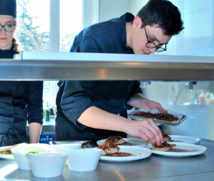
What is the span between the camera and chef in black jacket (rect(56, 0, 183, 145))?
52.5 inches

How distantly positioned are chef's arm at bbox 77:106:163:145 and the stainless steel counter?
9 centimetres

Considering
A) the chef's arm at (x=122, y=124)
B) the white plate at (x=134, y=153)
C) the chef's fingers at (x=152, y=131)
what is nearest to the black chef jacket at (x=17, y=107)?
the chef's arm at (x=122, y=124)

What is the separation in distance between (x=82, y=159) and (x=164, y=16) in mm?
756

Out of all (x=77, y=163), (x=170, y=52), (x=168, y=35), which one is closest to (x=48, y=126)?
(x=170, y=52)

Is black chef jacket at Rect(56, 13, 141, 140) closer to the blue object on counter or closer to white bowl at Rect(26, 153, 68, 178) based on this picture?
white bowl at Rect(26, 153, 68, 178)

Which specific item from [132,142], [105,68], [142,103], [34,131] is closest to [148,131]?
[132,142]

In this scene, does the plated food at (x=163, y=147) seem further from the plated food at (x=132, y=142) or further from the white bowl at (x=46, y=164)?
the white bowl at (x=46, y=164)

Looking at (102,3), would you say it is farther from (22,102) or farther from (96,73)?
(96,73)

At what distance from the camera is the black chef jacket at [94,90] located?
4.55ft

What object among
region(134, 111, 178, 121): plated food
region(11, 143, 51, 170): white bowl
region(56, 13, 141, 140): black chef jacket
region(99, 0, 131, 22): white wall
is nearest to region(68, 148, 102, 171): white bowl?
region(11, 143, 51, 170): white bowl

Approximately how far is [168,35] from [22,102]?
3.19 ft

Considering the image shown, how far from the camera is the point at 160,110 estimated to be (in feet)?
6.15

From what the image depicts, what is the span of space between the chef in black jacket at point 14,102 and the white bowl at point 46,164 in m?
0.97

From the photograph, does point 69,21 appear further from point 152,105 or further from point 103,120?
point 103,120
